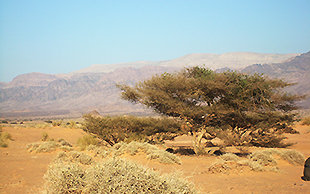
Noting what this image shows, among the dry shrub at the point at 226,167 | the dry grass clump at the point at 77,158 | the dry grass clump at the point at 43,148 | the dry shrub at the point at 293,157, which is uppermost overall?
the dry grass clump at the point at 77,158

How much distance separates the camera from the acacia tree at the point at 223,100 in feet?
51.8

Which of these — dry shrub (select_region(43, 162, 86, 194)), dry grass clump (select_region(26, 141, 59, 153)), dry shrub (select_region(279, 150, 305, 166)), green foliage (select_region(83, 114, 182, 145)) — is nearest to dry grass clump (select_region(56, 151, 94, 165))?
dry grass clump (select_region(26, 141, 59, 153))

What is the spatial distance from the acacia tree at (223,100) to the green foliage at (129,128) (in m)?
1.17

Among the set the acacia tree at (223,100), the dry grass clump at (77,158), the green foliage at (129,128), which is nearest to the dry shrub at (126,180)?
the dry grass clump at (77,158)

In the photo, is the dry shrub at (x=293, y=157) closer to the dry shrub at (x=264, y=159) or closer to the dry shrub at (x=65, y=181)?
the dry shrub at (x=264, y=159)

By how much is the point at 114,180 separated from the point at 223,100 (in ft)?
43.5

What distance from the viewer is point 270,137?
57.1 feet

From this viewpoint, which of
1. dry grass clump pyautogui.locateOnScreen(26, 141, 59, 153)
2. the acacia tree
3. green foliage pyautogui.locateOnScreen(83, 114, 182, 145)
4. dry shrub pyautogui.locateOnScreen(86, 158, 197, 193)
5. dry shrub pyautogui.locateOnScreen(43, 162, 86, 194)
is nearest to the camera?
dry shrub pyautogui.locateOnScreen(86, 158, 197, 193)

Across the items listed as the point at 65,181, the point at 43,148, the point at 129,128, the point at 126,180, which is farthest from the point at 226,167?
the point at 43,148

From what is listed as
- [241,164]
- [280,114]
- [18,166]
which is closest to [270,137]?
[280,114]

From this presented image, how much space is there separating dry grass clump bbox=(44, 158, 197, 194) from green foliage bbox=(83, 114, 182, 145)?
12877mm

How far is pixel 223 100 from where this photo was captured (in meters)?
16.6

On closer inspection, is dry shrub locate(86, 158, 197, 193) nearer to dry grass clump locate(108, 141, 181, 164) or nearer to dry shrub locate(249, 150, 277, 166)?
dry grass clump locate(108, 141, 181, 164)

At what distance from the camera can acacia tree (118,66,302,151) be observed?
1577 cm
